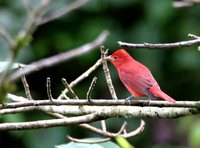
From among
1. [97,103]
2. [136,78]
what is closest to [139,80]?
[136,78]

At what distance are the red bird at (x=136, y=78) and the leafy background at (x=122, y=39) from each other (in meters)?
1.63

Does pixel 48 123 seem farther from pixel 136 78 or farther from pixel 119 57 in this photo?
pixel 119 57

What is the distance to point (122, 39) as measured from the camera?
16.9 ft

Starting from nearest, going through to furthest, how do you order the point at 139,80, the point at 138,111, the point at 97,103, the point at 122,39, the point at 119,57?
the point at 97,103
the point at 138,111
the point at 139,80
the point at 119,57
the point at 122,39

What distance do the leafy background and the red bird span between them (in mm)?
1626

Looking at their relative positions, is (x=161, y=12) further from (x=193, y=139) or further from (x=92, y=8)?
(x=193, y=139)

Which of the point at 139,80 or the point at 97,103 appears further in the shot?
the point at 139,80

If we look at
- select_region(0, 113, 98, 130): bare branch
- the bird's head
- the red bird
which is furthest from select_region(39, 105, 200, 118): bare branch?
the bird's head

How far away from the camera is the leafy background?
5.00 metres

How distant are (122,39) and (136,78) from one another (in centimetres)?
207

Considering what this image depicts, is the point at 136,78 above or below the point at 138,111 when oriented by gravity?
above

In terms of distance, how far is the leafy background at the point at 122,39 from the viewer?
5000 mm

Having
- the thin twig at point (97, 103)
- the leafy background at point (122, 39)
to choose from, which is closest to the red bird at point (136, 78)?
the thin twig at point (97, 103)

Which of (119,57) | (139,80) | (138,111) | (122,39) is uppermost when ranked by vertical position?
(122,39)
